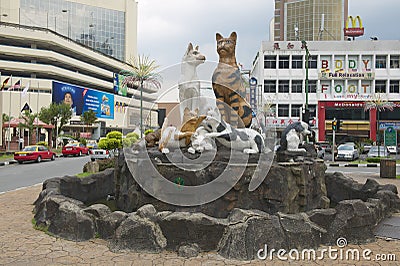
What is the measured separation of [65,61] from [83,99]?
5240 millimetres

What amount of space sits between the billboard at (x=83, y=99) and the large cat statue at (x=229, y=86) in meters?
39.6

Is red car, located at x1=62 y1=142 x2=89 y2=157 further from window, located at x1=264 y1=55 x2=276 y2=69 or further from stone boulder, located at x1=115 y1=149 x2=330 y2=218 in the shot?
stone boulder, located at x1=115 y1=149 x2=330 y2=218

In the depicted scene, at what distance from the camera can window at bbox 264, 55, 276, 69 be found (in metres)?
40.2

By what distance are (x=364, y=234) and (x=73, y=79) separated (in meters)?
46.2

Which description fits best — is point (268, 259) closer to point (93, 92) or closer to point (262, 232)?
point (262, 232)

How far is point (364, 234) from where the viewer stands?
6035 millimetres

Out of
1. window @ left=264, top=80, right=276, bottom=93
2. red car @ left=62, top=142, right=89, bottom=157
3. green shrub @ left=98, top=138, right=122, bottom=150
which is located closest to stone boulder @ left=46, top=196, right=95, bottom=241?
green shrub @ left=98, top=138, right=122, bottom=150

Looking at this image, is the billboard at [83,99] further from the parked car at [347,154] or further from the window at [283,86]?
the parked car at [347,154]

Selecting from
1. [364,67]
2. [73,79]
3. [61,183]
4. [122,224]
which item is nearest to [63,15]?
[73,79]

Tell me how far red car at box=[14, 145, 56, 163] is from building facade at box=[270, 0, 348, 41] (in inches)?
1437

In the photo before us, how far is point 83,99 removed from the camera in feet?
159

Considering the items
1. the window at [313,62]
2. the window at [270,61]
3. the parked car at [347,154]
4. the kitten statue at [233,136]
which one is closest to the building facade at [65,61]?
the window at [270,61]

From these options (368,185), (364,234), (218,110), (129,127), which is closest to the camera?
(364,234)

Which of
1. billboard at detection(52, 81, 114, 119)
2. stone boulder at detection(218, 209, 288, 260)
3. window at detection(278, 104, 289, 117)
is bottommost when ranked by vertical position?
stone boulder at detection(218, 209, 288, 260)
